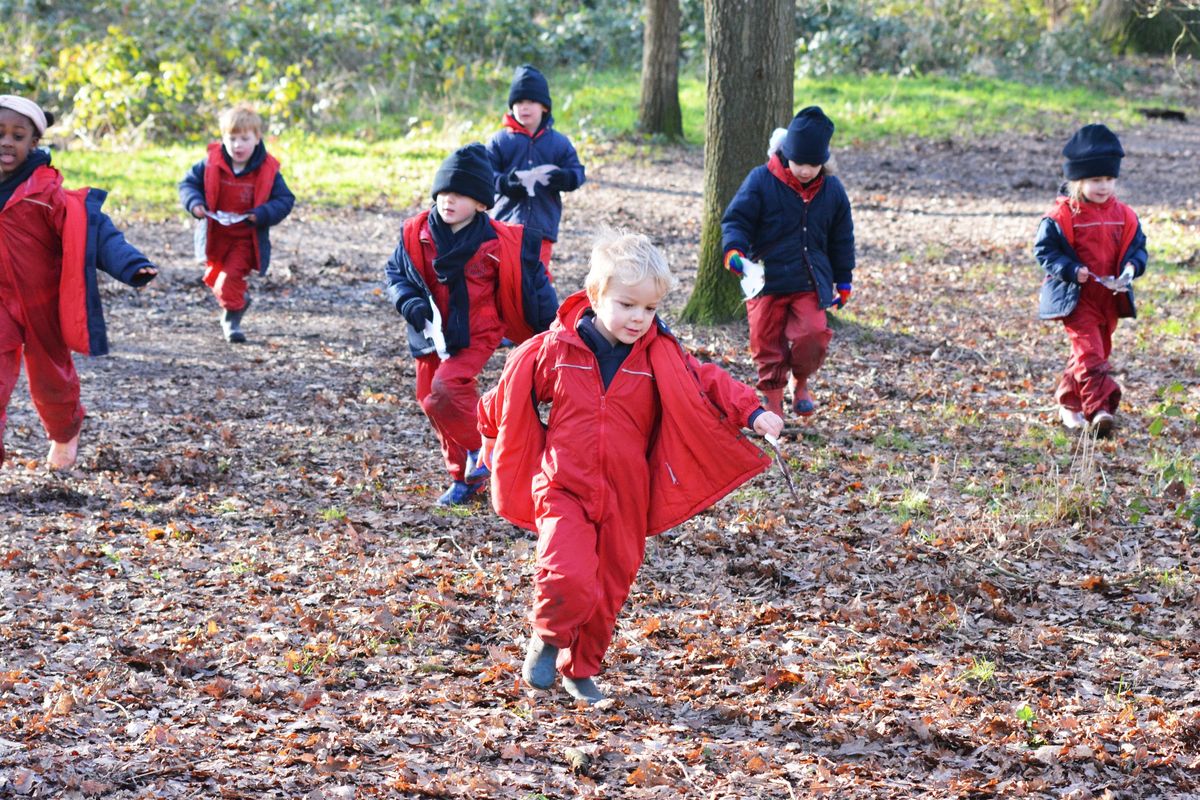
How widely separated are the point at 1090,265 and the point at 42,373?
21.2 feet

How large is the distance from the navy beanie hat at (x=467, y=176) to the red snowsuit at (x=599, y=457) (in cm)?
169

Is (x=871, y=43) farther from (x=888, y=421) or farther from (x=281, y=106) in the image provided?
(x=888, y=421)

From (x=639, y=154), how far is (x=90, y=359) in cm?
1086

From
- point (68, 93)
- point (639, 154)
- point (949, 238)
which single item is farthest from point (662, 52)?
point (68, 93)

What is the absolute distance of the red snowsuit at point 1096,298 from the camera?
8.05 m

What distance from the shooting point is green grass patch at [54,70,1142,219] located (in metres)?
17.4

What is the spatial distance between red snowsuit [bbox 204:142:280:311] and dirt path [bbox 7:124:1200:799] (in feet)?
1.98

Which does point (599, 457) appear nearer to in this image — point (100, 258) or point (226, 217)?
point (100, 258)

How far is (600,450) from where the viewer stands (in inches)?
185

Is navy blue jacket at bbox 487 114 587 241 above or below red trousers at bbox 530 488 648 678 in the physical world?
above

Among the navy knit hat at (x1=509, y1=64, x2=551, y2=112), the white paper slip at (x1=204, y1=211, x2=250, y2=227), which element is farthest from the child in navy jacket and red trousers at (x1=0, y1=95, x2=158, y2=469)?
the navy knit hat at (x1=509, y1=64, x2=551, y2=112)

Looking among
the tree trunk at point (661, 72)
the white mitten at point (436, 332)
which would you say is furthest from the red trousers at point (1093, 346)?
the tree trunk at point (661, 72)

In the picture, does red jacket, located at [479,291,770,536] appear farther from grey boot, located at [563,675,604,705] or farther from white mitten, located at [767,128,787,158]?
white mitten, located at [767,128,787,158]

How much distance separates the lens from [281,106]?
22031 mm
